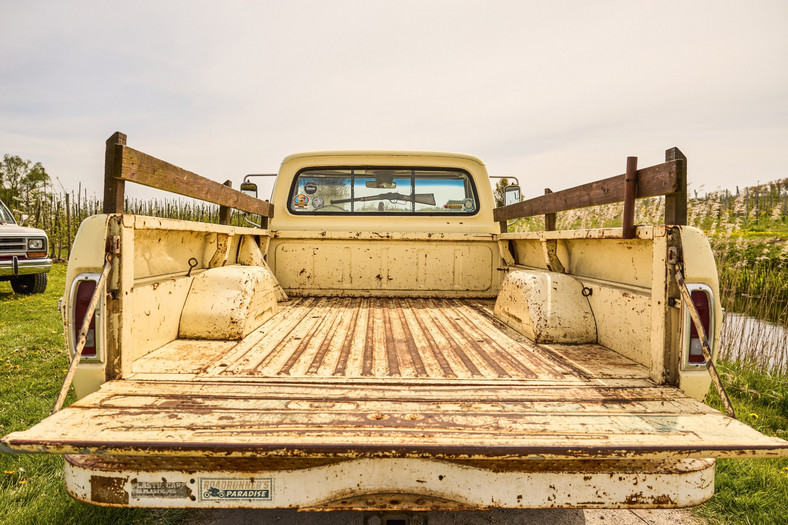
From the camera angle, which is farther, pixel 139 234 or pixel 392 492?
pixel 139 234

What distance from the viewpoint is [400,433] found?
1.26 meters

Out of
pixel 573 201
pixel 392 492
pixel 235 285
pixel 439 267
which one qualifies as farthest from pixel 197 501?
pixel 439 267

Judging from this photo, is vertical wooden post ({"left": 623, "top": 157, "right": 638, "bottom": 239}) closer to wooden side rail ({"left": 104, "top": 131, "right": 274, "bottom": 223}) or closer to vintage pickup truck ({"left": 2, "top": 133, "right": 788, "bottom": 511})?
vintage pickup truck ({"left": 2, "top": 133, "right": 788, "bottom": 511})

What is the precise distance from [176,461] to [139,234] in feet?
3.29

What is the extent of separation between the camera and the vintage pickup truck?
1241 mm

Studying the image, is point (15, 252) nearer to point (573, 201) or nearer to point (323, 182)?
point (323, 182)

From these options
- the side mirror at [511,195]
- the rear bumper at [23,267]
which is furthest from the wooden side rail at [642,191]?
the rear bumper at [23,267]

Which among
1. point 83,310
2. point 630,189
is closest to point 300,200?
point 83,310

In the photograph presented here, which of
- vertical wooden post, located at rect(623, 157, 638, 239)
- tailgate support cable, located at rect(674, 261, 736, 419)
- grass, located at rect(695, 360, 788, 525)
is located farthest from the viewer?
grass, located at rect(695, 360, 788, 525)

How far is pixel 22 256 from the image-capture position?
804 cm

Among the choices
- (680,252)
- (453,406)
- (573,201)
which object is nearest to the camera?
(453,406)

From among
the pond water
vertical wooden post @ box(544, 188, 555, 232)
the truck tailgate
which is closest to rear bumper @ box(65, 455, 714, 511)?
the truck tailgate

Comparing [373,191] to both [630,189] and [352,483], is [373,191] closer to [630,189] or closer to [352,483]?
[630,189]

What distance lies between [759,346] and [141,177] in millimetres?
6079
